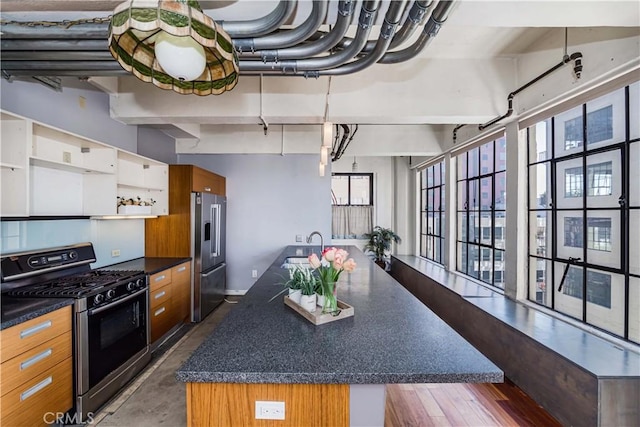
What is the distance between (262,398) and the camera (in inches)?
44.8

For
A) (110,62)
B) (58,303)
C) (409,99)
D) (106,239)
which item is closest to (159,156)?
(106,239)

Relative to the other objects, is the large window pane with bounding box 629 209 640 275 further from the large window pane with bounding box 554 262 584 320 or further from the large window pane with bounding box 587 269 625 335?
the large window pane with bounding box 554 262 584 320

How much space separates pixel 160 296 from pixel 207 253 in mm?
1003

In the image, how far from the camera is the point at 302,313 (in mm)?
1633

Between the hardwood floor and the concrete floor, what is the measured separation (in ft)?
5.36

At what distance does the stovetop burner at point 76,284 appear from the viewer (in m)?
1.96

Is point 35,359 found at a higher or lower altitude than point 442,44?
lower

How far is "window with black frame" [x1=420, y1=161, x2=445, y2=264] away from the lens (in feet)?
16.2

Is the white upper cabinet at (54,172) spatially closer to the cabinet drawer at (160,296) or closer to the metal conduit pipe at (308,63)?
the cabinet drawer at (160,296)

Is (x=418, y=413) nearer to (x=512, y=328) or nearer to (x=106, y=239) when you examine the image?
(x=512, y=328)

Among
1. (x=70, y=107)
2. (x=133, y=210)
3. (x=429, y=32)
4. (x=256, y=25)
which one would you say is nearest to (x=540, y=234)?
(x=429, y=32)

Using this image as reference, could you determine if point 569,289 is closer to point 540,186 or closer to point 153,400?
point 540,186

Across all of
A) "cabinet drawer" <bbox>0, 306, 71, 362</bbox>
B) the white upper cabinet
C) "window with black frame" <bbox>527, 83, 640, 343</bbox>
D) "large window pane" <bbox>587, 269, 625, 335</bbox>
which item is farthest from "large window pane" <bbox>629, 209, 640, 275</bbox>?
the white upper cabinet

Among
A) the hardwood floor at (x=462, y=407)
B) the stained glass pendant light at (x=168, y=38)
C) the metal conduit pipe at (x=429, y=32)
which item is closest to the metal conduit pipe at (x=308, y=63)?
the metal conduit pipe at (x=429, y=32)
